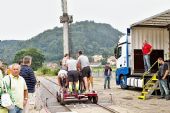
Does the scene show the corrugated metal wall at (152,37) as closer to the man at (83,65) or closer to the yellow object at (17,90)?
the man at (83,65)

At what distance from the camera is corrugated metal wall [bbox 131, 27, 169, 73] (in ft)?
78.9

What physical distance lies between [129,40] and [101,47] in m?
161

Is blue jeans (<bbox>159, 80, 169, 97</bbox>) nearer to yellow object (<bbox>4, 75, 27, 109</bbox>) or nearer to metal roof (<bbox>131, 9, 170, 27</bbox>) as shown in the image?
metal roof (<bbox>131, 9, 170, 27</bbox>)

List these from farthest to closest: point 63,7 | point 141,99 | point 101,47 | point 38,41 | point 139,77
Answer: point 38,41
point 101,47
point 63,7
point 139,77
point 141,99

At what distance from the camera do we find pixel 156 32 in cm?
2422

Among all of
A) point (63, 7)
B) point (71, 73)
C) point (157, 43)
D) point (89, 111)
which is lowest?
point (89, 111)

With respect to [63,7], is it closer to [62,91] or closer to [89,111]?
[62,91]

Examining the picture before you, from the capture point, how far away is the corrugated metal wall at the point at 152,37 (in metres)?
24.0

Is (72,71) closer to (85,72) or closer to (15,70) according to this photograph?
(85,72)

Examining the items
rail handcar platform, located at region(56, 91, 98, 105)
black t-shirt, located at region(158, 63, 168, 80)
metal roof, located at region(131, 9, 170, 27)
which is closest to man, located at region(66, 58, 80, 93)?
rail handcar platform, located at region(56, 91, 98, 105)

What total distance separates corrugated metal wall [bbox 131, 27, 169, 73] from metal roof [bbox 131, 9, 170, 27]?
1.48ft

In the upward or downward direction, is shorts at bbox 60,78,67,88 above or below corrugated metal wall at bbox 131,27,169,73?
below

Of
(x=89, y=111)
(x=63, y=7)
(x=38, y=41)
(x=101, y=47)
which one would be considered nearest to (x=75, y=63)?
(x=89, y=111)

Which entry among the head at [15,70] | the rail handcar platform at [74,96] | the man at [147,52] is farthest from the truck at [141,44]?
the head at [15,70]
